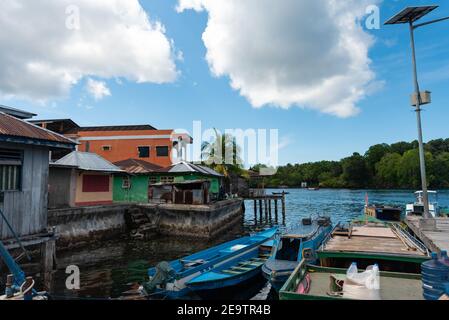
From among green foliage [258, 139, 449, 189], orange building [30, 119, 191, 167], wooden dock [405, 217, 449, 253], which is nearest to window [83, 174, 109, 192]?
orange building [30, 119, 191, 167]

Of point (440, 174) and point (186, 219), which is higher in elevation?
point (440, 174)

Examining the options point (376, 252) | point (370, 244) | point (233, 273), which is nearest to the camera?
point (376, 252)

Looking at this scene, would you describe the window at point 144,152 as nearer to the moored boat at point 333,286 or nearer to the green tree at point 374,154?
the moored boat at point 333,286

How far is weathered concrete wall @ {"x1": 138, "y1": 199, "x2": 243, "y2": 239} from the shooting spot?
83.5 ft

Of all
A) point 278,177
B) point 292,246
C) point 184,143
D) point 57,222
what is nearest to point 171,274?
point 292,246

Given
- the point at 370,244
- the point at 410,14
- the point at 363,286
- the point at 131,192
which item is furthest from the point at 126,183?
the point at 363,286

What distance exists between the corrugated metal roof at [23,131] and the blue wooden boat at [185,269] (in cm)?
644

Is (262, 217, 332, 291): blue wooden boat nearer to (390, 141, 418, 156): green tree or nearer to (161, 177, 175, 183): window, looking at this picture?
(161, 177, 175, 183): window

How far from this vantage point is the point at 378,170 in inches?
4673

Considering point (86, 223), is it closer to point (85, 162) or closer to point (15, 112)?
point (85, 162)

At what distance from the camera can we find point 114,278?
48.9ft

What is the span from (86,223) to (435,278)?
21728 millimetres

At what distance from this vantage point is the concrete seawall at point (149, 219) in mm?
21297

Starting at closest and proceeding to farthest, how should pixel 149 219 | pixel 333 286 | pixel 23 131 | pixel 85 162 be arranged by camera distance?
pixel 333 286
pixel 23 131
pixel 85 162
pixel 149 219
